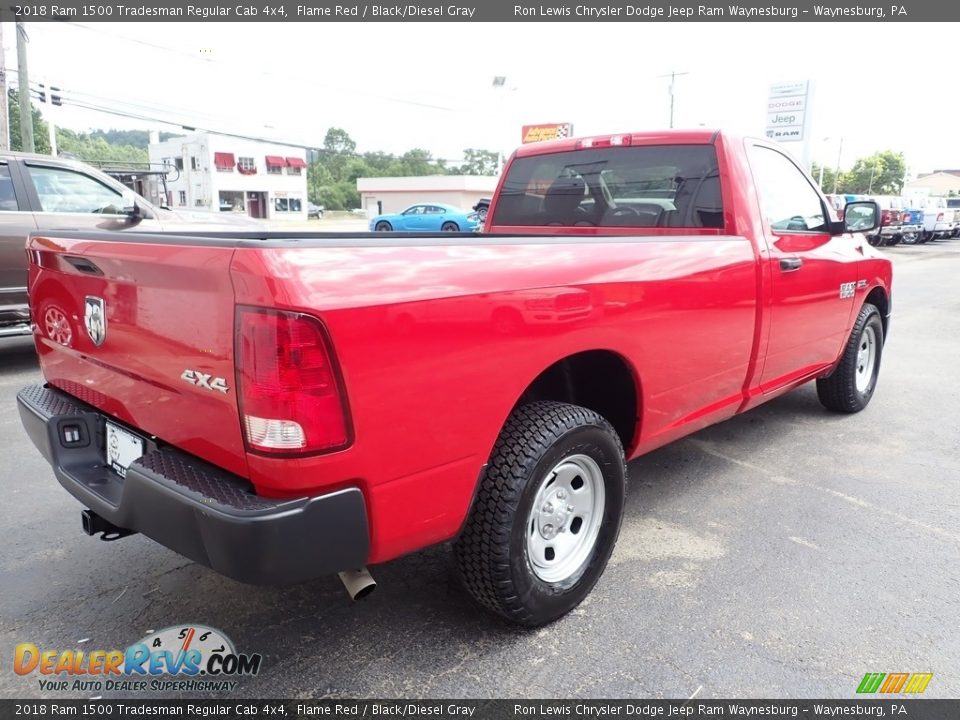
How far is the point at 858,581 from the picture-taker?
2.94 metres

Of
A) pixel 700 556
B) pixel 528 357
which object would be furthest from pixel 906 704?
pixel 528 357

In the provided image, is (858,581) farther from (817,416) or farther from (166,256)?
(166,256)

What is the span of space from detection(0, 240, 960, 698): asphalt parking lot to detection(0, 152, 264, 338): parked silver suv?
2.78 metres

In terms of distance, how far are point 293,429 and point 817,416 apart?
458 cm

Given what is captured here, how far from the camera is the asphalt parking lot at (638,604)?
2328mm

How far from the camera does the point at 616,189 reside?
160 inches

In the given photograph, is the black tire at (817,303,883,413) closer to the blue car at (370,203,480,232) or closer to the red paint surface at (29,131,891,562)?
the red paint surface at (29,131,891,562)

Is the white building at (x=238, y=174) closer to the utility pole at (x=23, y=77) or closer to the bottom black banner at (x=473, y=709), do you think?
the utility pole at (x=23, y=77)

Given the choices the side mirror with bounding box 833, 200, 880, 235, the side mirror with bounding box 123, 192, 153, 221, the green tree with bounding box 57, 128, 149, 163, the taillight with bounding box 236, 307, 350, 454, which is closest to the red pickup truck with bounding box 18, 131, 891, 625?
the taillight with bounding box 236, 307, 350, 454

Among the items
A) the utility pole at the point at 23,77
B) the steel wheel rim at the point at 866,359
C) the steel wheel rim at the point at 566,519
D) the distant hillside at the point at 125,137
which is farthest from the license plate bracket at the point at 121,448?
the distant hillside at the point at 125,137

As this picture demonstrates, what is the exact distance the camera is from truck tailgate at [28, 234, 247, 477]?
189cm

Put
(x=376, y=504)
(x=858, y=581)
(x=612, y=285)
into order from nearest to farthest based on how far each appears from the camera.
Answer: (x=376, y=504)
(x=612, y=285)
(x=858, y=581)

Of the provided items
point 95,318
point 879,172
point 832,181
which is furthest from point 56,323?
point 832,181

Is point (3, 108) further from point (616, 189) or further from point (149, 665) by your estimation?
point (149, 665)
